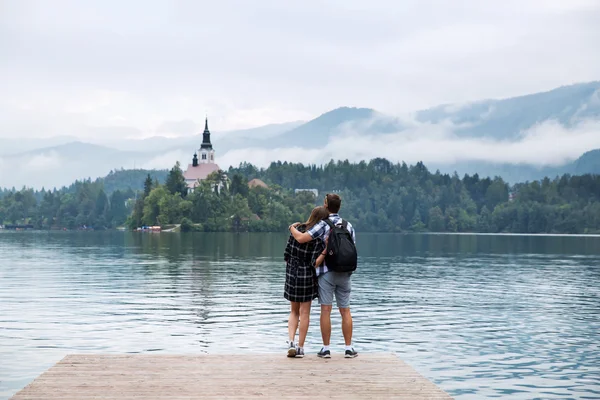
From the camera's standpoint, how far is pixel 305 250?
17.2 m

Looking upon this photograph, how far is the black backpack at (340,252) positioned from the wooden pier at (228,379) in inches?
71.8

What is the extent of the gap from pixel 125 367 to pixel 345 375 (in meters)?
4.04

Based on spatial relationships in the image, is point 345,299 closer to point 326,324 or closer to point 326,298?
point 326,298

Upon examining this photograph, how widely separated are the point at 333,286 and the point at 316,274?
16.1 inches

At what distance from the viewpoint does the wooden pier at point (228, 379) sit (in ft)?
45.7

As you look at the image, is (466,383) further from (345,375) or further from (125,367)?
(125,367)

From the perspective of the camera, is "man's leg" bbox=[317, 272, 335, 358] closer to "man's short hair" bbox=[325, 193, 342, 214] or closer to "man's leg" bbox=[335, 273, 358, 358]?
"man's leg" bbox=[335, 273, 358, 358]

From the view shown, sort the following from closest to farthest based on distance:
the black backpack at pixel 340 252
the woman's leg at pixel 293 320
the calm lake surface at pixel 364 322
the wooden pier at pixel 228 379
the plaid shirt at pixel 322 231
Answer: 1. the wooden pier at pixel 228 379
2. the black backpack at pixel 340 252
3. the plaid shirt at pixel 322 231
4. the woman's leg at pixel 293 320
5. the calm lake surface at pixel 364 322

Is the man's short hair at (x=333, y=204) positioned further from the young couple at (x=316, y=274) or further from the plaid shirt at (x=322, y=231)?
the plaid shirt at (x=322, y=231)

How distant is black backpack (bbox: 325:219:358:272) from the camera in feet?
55.4

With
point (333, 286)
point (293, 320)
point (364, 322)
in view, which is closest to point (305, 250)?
point (333, 286)

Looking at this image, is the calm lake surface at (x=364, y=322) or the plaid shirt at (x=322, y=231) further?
the calm lake surface at (x=364, y=322)

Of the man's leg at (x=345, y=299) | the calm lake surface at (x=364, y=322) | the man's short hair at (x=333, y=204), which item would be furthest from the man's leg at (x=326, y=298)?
the man's short hair at (x=333, y=204)

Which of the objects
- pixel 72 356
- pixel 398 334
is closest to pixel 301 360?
pixel 72 356
